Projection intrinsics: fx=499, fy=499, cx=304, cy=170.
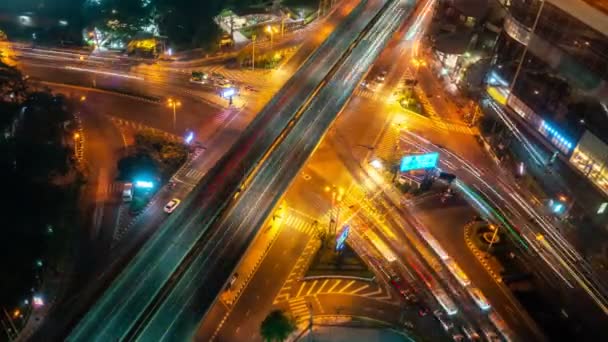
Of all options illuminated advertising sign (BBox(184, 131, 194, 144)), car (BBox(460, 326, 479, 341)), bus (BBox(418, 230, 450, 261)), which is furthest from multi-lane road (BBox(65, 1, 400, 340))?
car (BBox(460, 326, 479, 341))

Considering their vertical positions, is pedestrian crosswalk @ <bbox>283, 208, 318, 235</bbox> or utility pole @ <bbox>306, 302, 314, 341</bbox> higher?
pedestrian crosswalk @ <bbox>283, 208, 318, 235</bbox>

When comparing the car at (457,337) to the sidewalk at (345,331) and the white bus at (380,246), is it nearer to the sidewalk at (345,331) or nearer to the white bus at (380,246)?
the sidewalk at (345,331)

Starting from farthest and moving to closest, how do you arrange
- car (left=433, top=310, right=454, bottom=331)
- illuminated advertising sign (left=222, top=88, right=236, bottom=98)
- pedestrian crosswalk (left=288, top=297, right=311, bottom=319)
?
1. illuminated advertising sign (left=222, top=88, right=236, bottom=98)
2. pedestrian crosswalk (left=288, top=297, right=311, bottom=319)
3. car (left=433, top=310, right=454, bottom=331)

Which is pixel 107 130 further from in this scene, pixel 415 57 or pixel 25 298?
pixel 415 57

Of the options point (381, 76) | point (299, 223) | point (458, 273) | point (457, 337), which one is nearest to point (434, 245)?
point (458, 273)

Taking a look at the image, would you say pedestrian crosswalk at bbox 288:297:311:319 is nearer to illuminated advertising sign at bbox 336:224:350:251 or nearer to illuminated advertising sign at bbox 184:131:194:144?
illuminated advertising sign at bbox 336:224:350:251

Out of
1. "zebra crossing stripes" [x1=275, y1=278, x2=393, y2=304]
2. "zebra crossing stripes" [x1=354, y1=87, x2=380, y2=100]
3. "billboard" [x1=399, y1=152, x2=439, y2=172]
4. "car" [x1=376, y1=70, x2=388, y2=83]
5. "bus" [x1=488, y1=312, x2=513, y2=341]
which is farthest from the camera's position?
"car" [x1=376, y1=70, x2=388, y2=83]

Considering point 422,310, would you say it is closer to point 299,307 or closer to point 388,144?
point 299,307
